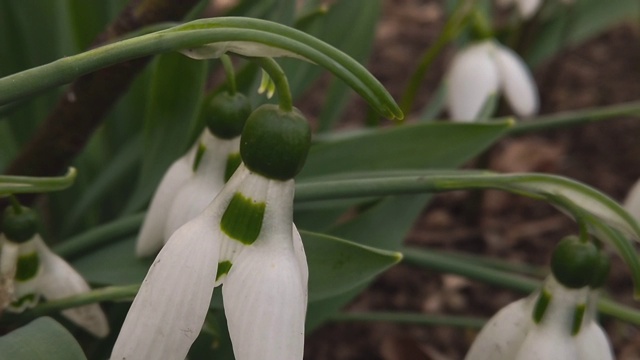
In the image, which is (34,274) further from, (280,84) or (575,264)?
(575,264)

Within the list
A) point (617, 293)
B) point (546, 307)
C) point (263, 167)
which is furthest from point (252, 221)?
point (617, 293)

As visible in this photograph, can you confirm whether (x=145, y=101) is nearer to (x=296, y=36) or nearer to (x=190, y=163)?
(x=190, y=163)

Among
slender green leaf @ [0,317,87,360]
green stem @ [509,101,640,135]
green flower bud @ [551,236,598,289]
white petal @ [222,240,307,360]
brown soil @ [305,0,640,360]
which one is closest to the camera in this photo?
white petal @ [222,240,307,360]

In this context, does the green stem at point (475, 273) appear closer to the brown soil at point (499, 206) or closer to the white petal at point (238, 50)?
the brown soil at point (499, 206)

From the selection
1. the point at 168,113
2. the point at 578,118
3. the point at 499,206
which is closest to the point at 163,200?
the point at 168,113

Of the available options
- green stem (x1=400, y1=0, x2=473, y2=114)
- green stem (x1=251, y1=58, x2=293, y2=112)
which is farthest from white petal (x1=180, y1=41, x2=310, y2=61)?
green stem (x1=400, y1=0, x2=473, y2=114)

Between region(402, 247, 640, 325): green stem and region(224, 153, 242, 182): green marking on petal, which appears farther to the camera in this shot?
region(402, 247, 640, 325): green stem

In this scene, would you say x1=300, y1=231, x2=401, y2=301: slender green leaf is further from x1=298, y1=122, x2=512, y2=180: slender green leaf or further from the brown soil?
the brown soil
